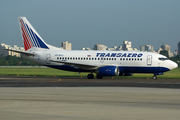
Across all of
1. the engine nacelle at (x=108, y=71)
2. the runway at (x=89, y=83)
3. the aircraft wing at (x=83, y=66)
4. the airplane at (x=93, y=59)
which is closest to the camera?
the runway at (x=89, y=83)

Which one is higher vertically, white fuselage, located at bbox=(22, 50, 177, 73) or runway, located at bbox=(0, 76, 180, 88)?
white fuselage, located at bbox=(22, 50, 177, 73)

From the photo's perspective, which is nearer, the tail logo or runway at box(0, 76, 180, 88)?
runway at box(0, 76, 180, 88)

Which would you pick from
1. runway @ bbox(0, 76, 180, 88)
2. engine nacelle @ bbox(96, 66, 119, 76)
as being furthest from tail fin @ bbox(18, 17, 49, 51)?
runway @ bbox(0, 76, 180, 88)

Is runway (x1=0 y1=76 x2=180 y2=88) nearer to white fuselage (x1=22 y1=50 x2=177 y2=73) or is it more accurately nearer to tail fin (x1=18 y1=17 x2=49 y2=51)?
white fuselage (x1=22 y1=50 x2=177 y2=73)

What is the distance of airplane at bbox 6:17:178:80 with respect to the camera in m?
44.9

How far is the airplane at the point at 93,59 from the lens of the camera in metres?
44.9

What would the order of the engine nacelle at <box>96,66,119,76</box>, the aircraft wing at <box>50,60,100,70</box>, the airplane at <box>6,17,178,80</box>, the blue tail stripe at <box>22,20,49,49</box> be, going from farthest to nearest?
the blue tail stripe at <box>22,20,49,49</box>
the aircraft wing at <box>50,60,100,70</box>
the airplane at <box>6,17,178,80</box>
the engine nacelle at <box>96,66,119,76</box>

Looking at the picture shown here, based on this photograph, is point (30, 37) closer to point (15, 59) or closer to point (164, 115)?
point (164, 115)

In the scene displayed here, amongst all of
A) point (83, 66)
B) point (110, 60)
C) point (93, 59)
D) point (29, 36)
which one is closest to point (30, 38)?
point (29, 36)

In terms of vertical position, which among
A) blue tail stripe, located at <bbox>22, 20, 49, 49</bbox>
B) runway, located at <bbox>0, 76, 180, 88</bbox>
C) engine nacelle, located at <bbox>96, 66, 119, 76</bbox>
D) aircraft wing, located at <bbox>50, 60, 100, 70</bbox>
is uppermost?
blue tail stripe, located at <bbox>22, 20, 49, 49</bbox>

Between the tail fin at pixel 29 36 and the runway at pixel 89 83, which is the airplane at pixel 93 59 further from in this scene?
the runway at pixel 89 83

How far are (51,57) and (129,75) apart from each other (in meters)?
14.1

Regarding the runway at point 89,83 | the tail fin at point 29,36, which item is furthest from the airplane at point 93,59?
the runway at point 89,83

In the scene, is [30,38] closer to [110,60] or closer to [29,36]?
[29,36]
